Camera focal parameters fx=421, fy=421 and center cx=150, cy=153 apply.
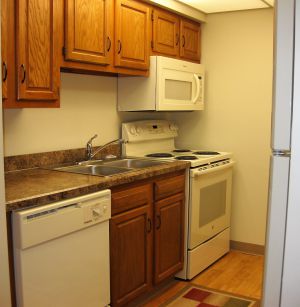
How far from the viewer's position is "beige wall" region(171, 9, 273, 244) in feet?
12.2

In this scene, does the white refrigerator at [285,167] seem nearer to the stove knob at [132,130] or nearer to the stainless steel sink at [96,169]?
the stainless steel sink at [96,169]

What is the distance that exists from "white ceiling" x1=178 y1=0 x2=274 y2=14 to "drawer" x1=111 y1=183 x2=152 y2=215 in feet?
5.35

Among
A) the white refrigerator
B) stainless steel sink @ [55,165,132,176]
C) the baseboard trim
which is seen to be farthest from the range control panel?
the white refrigerator

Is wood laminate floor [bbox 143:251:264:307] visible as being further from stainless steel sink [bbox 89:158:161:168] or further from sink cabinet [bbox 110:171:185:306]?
stainless steel sink [bbox 89:158:161:168]

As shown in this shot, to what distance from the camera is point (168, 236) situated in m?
2.98

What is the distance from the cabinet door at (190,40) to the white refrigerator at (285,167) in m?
2.26

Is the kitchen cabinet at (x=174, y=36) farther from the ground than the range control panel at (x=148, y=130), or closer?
farther from the ground

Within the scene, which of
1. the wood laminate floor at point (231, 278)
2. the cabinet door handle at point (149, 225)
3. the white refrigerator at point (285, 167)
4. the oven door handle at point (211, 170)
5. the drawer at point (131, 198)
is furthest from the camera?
the oven door handle at point (211, 170)

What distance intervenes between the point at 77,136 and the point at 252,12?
1.92 meters

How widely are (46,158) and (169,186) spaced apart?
860 millimetres

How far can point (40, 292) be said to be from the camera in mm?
1906

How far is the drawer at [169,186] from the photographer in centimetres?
283

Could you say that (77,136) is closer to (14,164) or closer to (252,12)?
(14,164)

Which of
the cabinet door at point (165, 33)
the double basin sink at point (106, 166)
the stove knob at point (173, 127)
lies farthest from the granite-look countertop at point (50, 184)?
the stove knob at point (173, 127)
